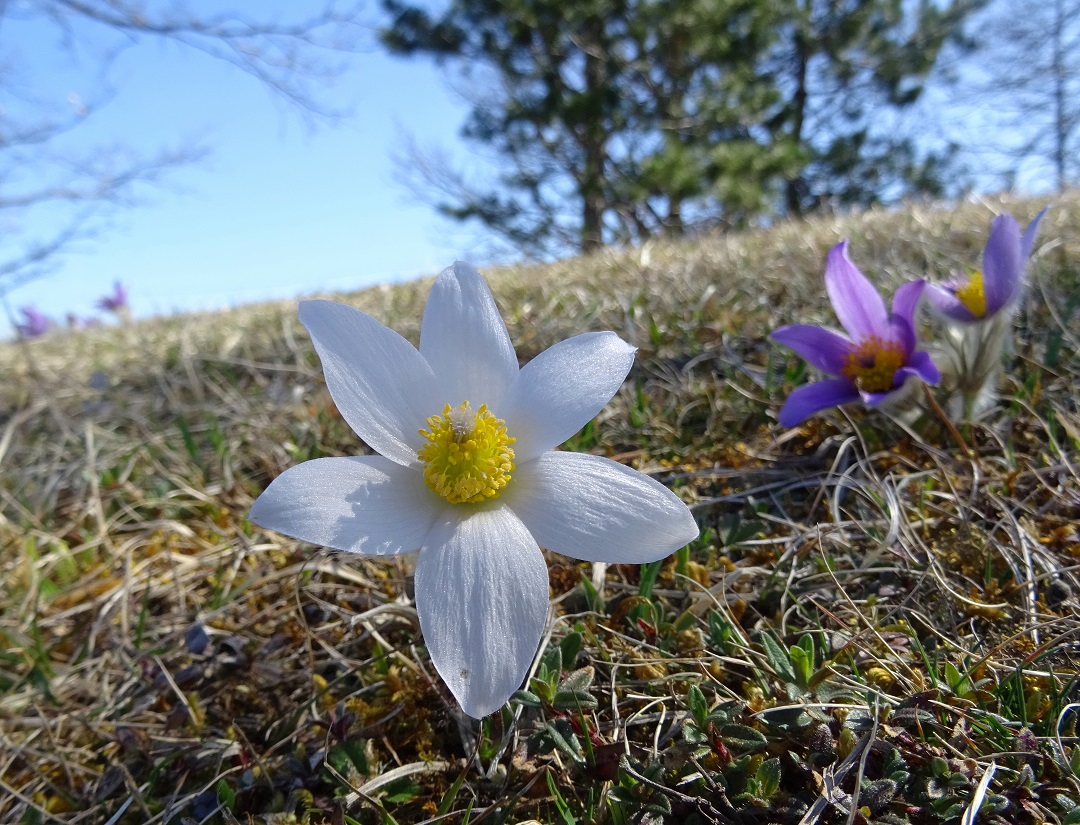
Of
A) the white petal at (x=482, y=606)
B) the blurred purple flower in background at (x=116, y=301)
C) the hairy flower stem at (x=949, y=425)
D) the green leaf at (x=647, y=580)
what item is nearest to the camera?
the white petal at (x=482, y=606)

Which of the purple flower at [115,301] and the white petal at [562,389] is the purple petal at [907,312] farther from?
the purple flower at [115,301]

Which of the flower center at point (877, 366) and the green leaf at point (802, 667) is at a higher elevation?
the flower center at point (877, 366)

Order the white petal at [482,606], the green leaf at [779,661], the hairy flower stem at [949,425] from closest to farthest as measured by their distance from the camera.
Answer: the white petal at [482,606], the green leaf at [779,661], the hairy flower stem at [949,425]

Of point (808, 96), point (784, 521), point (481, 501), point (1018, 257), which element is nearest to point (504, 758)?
point (481, 501)

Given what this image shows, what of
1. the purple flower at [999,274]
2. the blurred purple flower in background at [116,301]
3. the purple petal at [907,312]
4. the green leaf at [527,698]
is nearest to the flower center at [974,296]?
the purple flower at [999,274]

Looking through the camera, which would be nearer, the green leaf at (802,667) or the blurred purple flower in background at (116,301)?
the green leaf at (802,667)

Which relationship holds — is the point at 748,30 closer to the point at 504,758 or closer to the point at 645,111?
the point at 645,111

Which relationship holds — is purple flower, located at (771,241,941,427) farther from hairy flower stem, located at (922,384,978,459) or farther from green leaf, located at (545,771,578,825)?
green leaf, located at (545,771,578,825)
